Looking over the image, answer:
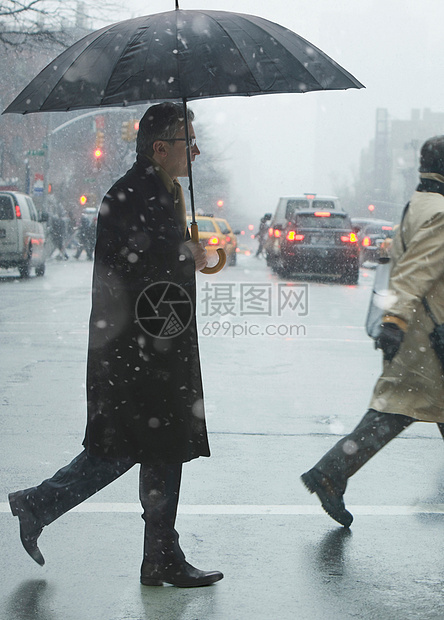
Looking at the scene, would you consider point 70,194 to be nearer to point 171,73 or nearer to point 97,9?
point 97,9

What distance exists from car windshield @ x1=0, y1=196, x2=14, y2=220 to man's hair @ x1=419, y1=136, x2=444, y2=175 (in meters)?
20.1

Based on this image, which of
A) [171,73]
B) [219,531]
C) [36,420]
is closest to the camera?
[171,73]

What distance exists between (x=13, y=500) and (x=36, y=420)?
10.5ft

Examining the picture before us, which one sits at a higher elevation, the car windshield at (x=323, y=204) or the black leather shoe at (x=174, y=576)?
the black leather shoe at (x=174, y=576)

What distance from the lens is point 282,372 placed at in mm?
9797

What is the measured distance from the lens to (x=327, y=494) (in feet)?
15.2

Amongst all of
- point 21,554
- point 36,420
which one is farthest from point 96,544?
point 36,420

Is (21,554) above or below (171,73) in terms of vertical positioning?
below

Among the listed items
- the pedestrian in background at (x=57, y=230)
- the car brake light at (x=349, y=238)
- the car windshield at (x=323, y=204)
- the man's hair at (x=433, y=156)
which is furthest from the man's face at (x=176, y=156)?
the pedestrian in background at (x=57, y=230)

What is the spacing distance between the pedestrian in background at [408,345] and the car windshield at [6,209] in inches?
793

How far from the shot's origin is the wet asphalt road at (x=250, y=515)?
3.79 m

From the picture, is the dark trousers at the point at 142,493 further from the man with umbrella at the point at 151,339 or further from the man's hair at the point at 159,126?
the man's hair at the point at 159,126

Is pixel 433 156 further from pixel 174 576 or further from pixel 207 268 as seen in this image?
pixel 174 576

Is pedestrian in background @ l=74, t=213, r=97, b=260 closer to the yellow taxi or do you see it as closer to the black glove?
the yellow taxi
